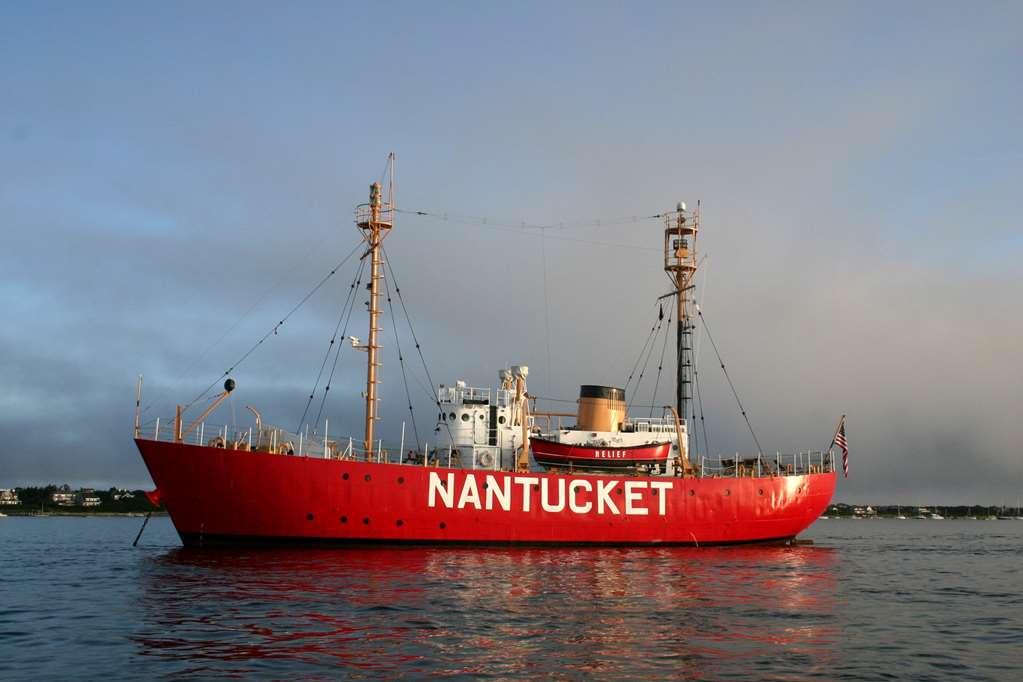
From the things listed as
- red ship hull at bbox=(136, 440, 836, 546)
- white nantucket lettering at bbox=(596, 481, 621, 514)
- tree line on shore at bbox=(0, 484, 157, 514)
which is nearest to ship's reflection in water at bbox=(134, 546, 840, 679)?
red ship hull at bbox=(136, 440, 836, 546)

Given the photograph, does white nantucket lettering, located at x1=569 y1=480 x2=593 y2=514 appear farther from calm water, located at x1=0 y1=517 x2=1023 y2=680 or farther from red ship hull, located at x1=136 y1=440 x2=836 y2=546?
calm water, located at x1=0 y1=517 x2=1023 y2=680

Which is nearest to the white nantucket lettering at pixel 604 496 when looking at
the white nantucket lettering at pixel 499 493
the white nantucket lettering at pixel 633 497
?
the white nantucket lettering at pixel 633 497

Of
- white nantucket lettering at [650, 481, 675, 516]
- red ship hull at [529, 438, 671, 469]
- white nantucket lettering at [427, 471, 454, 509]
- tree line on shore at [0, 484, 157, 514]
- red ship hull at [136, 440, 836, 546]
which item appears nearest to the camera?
red ship hull at [136, 440, 836, 546]

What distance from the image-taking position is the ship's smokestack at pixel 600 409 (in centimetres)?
3338

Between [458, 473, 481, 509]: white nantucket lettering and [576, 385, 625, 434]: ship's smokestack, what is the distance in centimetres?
661

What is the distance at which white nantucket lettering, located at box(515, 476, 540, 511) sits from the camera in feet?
96.1

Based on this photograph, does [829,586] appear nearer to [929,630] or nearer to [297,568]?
[929,630]

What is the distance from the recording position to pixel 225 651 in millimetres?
12219

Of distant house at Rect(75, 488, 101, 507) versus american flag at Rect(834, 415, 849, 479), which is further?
distant house at Rect(75, 488, 101, 507)

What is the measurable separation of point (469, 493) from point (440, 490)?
110 cm

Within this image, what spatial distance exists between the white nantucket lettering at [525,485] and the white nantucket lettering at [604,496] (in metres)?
2.72

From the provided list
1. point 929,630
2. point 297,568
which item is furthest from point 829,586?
point 297,568

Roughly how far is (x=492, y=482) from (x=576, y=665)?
17225 millimetres

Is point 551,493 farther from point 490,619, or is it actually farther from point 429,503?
point 490,619
